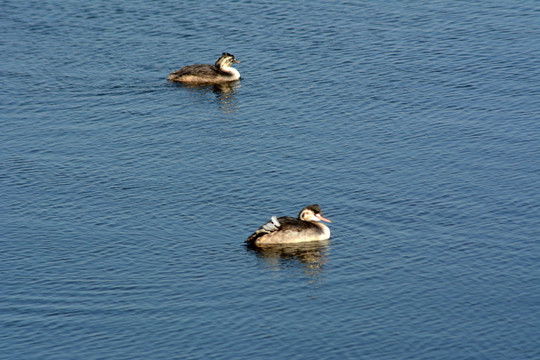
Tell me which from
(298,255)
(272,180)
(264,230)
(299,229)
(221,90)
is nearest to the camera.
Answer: (264,230)

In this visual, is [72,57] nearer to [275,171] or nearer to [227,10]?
[227,10]

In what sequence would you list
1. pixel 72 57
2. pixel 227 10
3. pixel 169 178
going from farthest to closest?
1. pixel 227 10
2. pixel 72 57
3. pixel 169 178

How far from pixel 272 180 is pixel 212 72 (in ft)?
40.8

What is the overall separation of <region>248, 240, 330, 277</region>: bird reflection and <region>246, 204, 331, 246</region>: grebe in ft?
0.56

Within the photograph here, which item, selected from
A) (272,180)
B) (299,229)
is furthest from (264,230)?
(272,180)

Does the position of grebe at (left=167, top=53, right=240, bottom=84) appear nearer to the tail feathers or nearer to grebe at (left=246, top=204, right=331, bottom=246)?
grebe at (left=246, top=204, right=331, bottom=246)

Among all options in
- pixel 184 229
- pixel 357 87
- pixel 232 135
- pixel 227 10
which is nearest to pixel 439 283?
pixel 184 229

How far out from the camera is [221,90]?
4569 centimetres

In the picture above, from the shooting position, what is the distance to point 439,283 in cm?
2738

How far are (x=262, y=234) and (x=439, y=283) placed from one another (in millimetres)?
5614

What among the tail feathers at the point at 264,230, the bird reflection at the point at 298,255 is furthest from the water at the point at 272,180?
the tail feathers at the point at 264,230

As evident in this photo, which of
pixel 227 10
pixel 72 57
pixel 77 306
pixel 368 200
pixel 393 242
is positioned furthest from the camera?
pixel 227 10

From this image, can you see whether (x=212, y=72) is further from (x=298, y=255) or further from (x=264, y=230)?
(x=298, y=255)

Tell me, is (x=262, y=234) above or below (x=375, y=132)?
below
